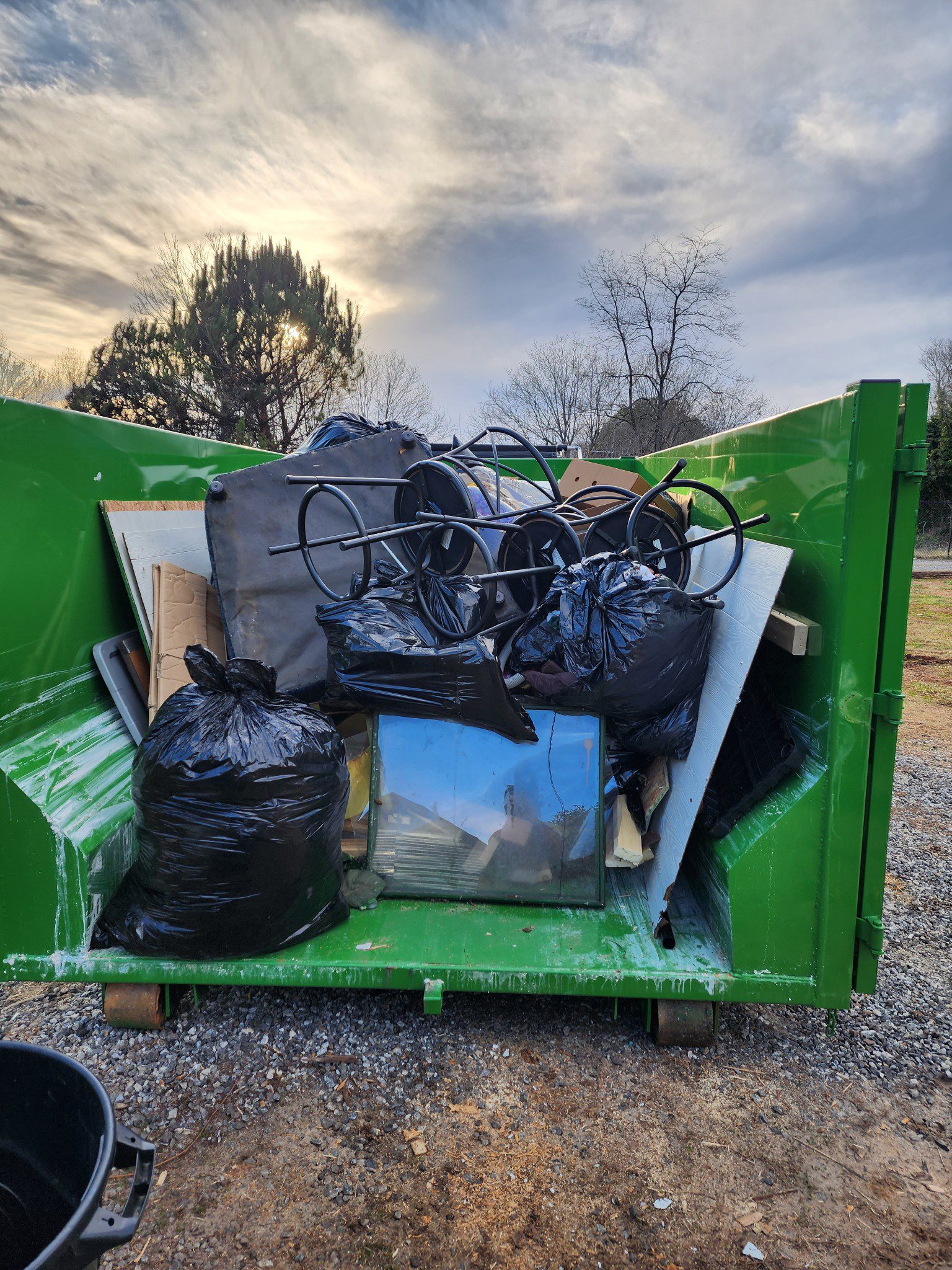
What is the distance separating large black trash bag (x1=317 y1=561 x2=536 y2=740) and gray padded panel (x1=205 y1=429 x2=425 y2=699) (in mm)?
433

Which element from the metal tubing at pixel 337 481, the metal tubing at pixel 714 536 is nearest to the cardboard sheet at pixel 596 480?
the metal tubing at pixel 714 536

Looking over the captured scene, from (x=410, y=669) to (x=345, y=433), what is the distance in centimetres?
169

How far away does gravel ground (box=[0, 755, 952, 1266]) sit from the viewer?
163 centimetres

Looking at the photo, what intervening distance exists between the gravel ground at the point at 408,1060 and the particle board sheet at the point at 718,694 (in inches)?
16.8

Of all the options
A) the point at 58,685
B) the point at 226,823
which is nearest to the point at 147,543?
the point at 58,685

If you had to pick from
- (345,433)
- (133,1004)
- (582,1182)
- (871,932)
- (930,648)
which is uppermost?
(345,433)

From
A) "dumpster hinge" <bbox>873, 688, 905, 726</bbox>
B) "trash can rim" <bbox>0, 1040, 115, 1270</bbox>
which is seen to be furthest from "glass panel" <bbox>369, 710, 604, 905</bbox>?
"trash can rim" <bbox>0, 1040, 115, 1270</bbox>

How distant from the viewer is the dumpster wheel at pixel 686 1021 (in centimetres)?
186

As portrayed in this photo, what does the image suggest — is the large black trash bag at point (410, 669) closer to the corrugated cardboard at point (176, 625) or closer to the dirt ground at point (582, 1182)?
the corrugated cardboard at point (176, 625)

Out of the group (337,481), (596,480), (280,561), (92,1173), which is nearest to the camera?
(92,1173)

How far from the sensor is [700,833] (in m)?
2.18

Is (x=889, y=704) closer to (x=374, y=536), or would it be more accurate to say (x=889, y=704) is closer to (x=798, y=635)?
(x=798, y=635)

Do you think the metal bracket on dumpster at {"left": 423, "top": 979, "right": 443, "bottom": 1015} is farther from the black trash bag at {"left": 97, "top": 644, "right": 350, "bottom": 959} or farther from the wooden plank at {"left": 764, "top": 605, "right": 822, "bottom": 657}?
the wooden plank at {"left": 764, "top": 605, "right": 822, "bottom": 657}

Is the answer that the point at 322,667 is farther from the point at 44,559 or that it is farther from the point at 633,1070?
the point at 633,1070
